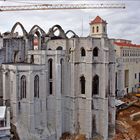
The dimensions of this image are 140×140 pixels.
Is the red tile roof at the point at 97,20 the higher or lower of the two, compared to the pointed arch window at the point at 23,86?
higher

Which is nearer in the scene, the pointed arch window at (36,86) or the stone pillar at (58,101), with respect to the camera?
the pointed arch window at (36,86)

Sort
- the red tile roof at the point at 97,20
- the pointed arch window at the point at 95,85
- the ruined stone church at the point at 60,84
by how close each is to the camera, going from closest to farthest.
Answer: the ruined stone church at the point at 60,84
the pointed arch window at the point at 95,85
the red tile roof at the point at 97,20

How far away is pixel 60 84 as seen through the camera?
131 ft

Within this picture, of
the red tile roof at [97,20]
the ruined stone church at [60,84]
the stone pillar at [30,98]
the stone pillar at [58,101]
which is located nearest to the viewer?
the stone pillar at [30,98]

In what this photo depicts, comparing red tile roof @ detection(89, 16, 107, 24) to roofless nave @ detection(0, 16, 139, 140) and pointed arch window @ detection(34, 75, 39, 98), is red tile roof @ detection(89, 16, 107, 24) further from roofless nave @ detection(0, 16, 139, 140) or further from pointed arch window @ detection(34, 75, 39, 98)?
pointed arch window @ detection(34, 75, 39, 98)

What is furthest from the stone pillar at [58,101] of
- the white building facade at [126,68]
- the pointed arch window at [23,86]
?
the white building facade at [126,68]

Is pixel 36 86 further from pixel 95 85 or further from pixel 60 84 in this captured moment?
pixel 95 85

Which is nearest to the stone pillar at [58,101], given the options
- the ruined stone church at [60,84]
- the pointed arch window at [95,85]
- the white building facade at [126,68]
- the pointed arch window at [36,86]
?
the ruined stone church at [60,84]

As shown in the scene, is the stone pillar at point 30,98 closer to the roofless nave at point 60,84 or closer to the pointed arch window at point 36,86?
the roofless nave at point 60,84

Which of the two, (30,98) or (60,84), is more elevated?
(60,84)

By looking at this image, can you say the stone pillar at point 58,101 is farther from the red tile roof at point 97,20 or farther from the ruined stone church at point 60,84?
the red tile roof at point 97,20

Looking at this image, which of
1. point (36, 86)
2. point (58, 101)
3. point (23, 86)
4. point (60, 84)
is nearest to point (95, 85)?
point (60, 84)

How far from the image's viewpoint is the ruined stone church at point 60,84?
38013 mm

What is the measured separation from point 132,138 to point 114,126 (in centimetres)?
306
